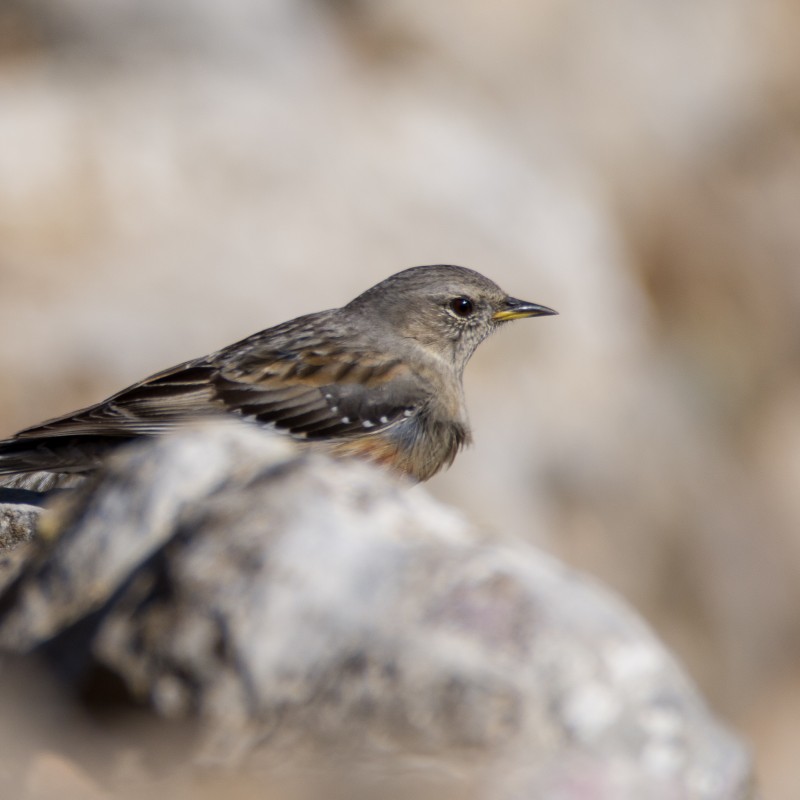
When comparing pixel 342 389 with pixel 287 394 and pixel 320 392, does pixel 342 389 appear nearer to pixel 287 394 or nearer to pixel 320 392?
pixel 320 392

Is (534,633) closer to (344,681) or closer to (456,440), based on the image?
(344,681)

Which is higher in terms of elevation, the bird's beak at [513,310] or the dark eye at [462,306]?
the bird's beak at [513,310]

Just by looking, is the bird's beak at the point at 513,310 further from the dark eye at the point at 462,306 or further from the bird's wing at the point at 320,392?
the bird's wing at the point at 320,392

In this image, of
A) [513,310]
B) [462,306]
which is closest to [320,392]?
[462,306]

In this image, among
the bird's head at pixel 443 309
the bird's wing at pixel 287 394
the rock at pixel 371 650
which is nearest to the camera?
the rock at pixel 371 650

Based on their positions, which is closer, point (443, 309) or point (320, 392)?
point (320, 392)

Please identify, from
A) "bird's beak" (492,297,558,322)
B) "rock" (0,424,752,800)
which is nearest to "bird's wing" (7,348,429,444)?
"bird's beak" (492,297,558,322)

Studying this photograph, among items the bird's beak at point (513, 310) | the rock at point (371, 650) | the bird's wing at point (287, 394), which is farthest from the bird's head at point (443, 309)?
the rock at point (371, 650)
